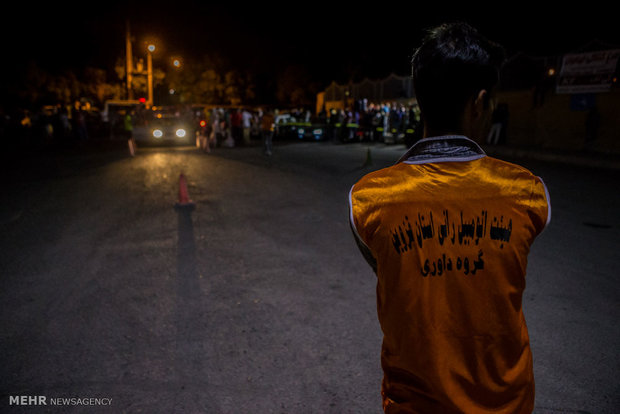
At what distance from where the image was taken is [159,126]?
23172 mm

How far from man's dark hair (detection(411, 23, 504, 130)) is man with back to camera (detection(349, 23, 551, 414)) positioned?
0.14m

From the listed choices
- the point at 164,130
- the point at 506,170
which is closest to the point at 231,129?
the point at 164,130

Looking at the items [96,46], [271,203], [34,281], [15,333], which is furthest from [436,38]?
[96,46]

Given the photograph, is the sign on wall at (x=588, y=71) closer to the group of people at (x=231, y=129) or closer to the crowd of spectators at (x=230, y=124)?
the crowd of spectators at (x=230, y=124)

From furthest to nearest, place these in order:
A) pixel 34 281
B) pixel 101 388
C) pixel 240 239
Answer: pixel 240 239 → pixel 34 281 → pixel 101 388

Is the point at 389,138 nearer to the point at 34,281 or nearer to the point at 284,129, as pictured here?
the point at 284,129

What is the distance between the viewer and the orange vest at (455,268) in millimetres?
1168

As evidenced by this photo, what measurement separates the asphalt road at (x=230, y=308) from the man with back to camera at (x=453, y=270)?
179 cm

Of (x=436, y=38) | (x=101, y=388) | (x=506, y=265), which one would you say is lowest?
(x=101, y=388)

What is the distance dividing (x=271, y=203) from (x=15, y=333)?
5602mm

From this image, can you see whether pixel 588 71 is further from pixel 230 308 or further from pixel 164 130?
pixel 164 130

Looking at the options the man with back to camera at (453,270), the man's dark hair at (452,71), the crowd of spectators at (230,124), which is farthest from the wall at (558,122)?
the man with back to camera at (453,270)

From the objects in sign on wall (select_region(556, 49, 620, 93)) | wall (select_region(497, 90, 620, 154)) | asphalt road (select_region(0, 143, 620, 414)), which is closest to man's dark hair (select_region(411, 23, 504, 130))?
asphalt road (select_region(0, 143, 620, 414))

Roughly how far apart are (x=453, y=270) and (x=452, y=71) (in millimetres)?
543
